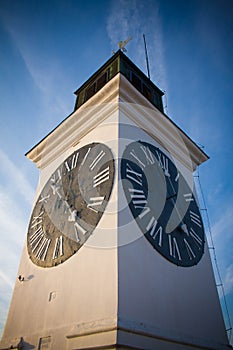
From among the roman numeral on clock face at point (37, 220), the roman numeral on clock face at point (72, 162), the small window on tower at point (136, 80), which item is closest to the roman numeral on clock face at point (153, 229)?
the roman numeral on clock face at point (72, 162)

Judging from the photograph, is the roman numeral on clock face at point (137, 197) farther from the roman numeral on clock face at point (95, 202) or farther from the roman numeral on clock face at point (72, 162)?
the roman numeral on clock face at point (72, 162)

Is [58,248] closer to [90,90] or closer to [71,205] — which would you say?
[71,205]

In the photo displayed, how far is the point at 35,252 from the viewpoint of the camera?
4969 mm

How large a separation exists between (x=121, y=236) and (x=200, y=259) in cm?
230

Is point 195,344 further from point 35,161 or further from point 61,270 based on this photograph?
point 35,161

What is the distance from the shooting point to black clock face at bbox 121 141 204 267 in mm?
4109

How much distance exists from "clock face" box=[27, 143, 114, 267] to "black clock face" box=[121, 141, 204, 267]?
461 mm

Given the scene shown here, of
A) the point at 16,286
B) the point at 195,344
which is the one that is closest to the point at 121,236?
the point at 195,344

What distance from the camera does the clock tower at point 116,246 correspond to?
307 cm

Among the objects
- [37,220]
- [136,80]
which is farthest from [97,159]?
[136,80]

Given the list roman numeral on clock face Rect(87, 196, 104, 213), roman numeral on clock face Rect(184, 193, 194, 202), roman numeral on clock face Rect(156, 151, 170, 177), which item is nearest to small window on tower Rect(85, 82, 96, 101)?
roman numeral on clock face Rect(156, 151, 170, 177)

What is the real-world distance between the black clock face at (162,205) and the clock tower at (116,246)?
0.03 meters

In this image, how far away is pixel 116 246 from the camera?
11.0 ft

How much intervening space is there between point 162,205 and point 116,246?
1.70m
